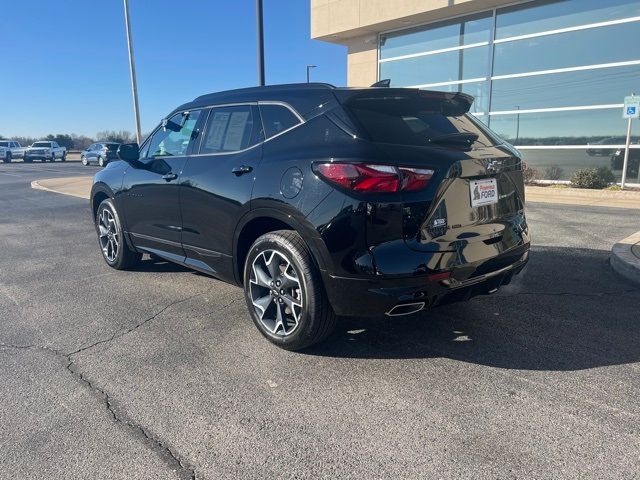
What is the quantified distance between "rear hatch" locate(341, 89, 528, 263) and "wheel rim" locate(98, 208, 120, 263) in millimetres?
3551

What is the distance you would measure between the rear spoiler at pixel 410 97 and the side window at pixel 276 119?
386 millimetres

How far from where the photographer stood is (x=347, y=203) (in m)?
2.86

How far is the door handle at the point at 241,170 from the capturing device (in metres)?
3.54

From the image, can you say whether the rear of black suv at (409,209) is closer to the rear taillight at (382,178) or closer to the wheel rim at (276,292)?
the rear taillight at (382,178)

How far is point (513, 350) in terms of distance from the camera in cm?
332

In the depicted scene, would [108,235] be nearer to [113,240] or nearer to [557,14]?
[113,240]

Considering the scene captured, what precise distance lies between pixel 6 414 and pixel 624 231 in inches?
311

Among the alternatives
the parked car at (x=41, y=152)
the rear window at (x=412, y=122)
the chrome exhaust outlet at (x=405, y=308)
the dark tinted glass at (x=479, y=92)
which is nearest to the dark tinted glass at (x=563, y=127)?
the dark tinted glass at (x=479, y=92)

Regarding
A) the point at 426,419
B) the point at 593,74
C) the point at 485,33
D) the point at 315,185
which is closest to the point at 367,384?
the point at 426,419

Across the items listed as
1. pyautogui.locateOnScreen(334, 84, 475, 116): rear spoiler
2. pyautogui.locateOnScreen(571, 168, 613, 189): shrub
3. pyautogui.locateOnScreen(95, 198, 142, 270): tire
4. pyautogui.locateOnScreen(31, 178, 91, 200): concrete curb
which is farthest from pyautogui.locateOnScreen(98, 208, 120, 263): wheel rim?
pyautogui.locateOnScreen(571, 168, 613, 189): shrub

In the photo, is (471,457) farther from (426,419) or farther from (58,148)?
(58,148)

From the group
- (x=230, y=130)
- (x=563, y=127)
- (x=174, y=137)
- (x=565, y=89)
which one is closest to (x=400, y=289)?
(x=230, y=130)

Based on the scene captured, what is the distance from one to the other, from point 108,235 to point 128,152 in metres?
1.23

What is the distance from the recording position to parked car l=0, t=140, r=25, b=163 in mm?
41844
